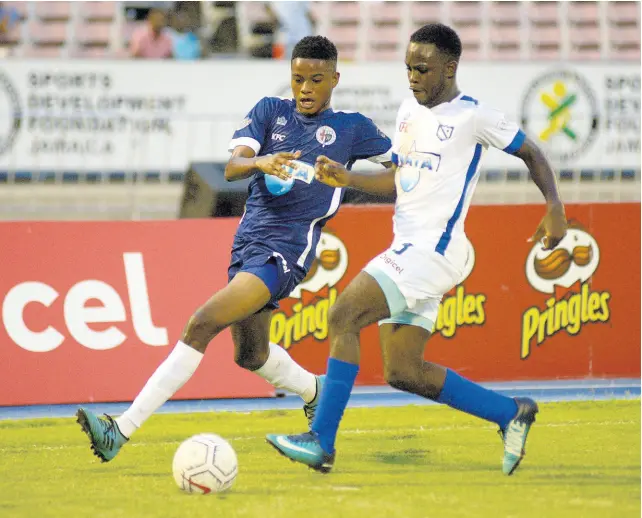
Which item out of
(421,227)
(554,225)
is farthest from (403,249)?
(554,225)

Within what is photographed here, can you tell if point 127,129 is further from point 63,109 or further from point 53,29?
point 53,29

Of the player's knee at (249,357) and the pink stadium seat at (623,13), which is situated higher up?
the pink stadium seat at (623,13)

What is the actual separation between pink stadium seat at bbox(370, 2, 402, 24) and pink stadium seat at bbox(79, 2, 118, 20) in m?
3.22

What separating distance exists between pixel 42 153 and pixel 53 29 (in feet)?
9.59

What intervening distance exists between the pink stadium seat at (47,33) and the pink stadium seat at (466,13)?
4.88 meters

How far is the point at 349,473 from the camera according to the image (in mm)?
5750

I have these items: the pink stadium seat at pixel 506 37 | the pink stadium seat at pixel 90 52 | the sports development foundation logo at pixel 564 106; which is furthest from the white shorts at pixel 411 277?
the pink stadium seat at pixel 506 37

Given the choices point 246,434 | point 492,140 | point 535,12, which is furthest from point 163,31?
point 492,140

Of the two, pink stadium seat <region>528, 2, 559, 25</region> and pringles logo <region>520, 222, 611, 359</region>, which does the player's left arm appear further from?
pink stadium seat <region>528, 2, 559, 25</region>

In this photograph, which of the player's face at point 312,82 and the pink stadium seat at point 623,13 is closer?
the player's face at point 312,82

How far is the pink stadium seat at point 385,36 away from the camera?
14516 millimetres

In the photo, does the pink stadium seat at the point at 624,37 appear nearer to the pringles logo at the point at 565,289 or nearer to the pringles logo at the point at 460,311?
the pringles logo at the point at 565,289

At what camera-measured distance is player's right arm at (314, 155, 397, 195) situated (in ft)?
17.5

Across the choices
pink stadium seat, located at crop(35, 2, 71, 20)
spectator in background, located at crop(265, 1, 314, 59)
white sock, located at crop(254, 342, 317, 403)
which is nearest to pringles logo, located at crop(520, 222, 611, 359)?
white sock, located at crop(254, 342, 317, 403)
